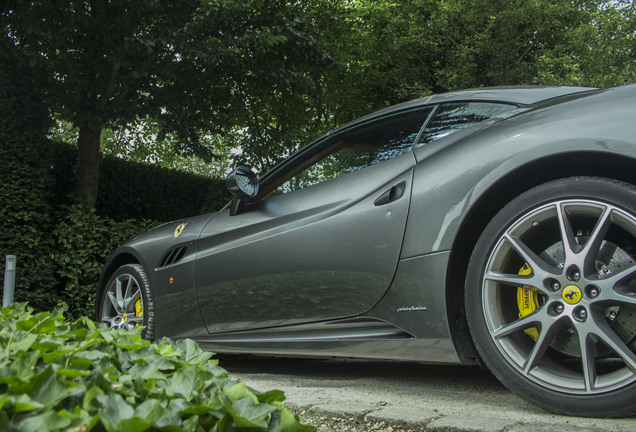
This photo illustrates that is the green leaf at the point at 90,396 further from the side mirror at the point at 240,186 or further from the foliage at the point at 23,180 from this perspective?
the foliage at the point at 23,180

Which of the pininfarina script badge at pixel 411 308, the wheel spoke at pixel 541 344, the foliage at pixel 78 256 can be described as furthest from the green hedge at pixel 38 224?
the wheel spoke at pixel 541 344

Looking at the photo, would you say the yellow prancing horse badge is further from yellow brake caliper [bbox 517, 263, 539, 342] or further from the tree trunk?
the tree trunk

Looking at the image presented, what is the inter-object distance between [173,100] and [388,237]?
5943 millimetres

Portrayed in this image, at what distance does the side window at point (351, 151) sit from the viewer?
9.39 ft

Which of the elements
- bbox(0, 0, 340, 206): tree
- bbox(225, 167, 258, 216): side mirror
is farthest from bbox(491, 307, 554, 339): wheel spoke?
bbox(0, 0, 340, 206): tree

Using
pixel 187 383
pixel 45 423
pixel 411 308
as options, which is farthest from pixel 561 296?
pixel 45 423

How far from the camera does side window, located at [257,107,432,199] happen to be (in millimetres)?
2863

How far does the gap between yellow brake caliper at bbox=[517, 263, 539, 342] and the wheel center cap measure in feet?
0.52

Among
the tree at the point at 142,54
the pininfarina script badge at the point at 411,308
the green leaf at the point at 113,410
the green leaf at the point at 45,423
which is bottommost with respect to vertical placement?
the pininfarina script badge at the point at 411,308

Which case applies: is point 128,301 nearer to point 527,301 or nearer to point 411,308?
point 411,308

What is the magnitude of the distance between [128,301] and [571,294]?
2923 millimetres

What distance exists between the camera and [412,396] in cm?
240

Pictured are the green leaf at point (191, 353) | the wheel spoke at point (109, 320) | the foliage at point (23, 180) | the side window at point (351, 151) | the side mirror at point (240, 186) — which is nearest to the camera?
the green leaf at point (191, 353)

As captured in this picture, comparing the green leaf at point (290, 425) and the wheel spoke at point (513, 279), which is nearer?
the green leaf at point (290, 425)
